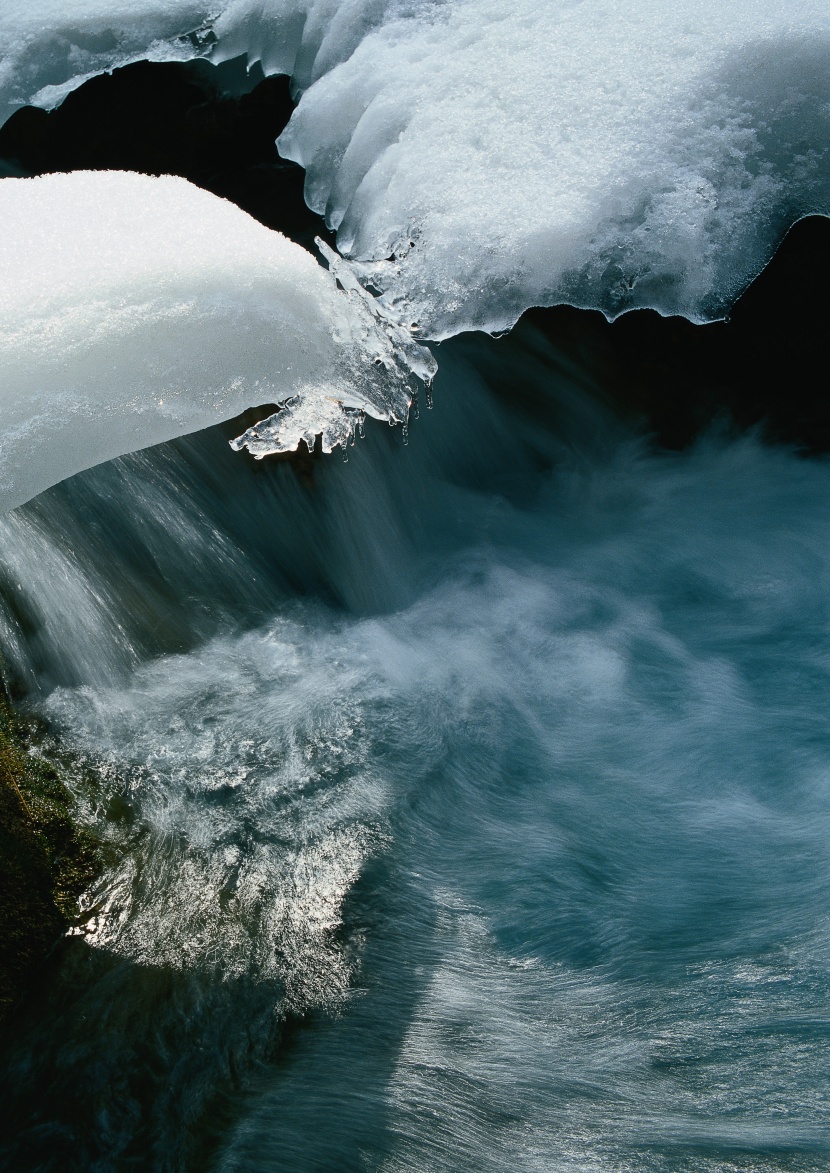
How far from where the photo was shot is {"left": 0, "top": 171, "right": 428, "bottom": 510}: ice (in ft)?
7.80

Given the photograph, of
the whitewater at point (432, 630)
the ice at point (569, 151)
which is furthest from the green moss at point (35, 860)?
the ice at point (569, 151)

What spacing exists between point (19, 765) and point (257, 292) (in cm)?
151

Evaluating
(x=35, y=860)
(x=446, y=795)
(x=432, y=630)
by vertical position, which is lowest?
(x=446, y=795)

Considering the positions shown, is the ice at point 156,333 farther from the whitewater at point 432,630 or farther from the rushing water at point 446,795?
the rushing water at point 446,795

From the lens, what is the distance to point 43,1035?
220cm

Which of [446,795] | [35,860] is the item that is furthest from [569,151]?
[35,860]

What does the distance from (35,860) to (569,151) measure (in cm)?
285

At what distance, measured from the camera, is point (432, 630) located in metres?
3.51

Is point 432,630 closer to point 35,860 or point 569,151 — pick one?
point 35,860

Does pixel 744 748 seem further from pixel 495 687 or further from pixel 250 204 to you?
pixel 250 204

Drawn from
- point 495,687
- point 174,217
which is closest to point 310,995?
point 495,687

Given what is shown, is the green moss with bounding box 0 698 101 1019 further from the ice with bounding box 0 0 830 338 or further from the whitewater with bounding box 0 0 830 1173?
the ice with bounding box 0 0 830 338

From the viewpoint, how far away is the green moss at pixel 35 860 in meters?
2.28

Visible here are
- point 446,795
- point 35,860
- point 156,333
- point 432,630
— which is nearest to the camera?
point 35,860
